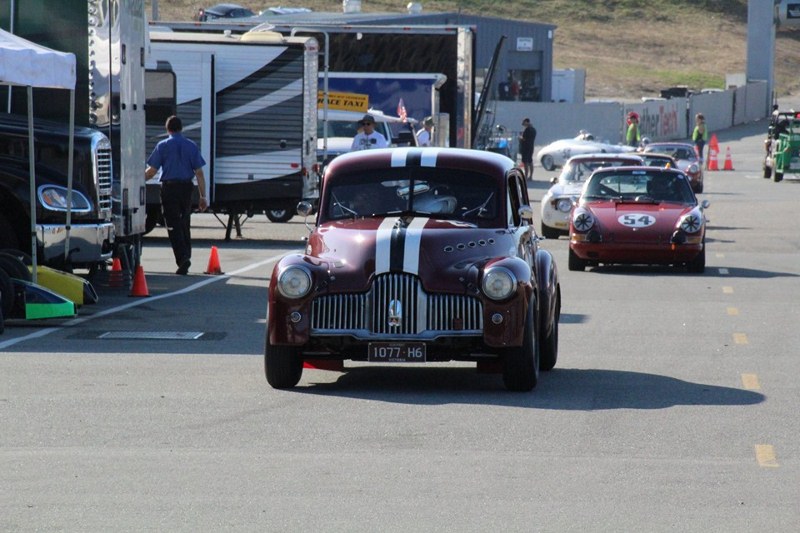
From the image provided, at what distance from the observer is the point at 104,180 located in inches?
654

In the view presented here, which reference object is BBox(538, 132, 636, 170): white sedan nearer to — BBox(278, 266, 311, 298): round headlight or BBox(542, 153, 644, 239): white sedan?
BBox(542, 153, 644, 239): white sedan

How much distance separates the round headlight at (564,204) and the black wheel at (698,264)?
4.49 m

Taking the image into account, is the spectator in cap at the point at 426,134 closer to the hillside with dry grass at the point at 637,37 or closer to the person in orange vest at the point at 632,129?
the person in orange vest at the point at 632,129

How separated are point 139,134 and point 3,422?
9238 mm

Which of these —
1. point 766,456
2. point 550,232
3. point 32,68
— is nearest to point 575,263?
point 550,232

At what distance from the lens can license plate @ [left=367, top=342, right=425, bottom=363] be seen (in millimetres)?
10203

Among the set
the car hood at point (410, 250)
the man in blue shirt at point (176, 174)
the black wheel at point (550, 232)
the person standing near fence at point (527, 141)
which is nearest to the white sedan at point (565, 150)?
the person standing near fence at point (527, 141)

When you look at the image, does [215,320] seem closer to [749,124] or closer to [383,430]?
[383,430]

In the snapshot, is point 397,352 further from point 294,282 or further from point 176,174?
point 176,174

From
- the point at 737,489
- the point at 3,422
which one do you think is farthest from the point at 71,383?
the point at 737,489

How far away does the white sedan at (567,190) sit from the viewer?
24.8m

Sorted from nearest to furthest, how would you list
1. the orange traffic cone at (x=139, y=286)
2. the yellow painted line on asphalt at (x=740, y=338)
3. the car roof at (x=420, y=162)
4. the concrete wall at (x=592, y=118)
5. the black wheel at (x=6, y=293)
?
the car roof at (x=420, y=162) < the yellow painted line on asphalt at (x=740, y=338) < the black wheel at (x=6, y=293) < the orange traffic cone at (x=139, y=286) < the concrete wall at (x=592, y=118)

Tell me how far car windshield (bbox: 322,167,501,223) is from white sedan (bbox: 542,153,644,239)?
12939 mm

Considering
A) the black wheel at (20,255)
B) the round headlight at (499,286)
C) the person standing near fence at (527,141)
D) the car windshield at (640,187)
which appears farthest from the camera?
the person standing near fence at (527,141)
